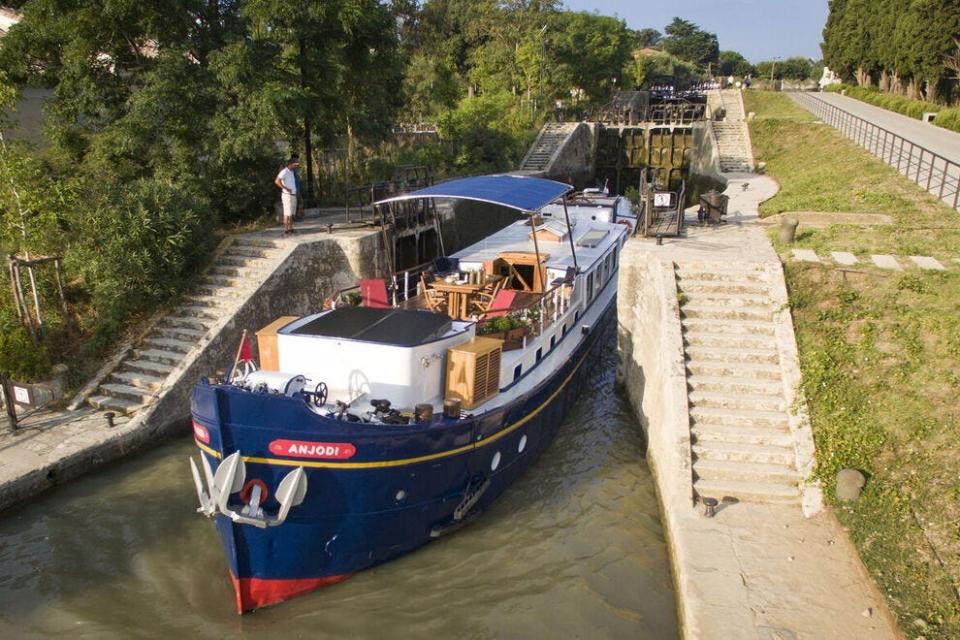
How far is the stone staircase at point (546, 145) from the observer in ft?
98.3

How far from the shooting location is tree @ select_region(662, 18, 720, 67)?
10588 cm

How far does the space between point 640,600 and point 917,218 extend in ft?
39.4

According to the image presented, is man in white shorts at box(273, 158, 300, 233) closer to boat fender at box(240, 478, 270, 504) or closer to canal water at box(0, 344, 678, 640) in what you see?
canal water at box(0, 344, 678, 640)

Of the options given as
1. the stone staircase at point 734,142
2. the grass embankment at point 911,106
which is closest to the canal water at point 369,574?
the stone staircase at point 734,142

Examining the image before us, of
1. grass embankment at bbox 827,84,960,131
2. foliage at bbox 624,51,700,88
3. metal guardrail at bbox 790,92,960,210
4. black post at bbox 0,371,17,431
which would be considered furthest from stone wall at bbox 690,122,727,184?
black post at bbox 0,371,17,431

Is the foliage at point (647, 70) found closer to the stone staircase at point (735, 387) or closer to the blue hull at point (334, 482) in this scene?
the stone staircase at point (735, 387)

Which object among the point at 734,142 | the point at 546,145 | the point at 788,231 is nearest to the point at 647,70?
the point at 734,142

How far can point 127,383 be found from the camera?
11828 millimetres

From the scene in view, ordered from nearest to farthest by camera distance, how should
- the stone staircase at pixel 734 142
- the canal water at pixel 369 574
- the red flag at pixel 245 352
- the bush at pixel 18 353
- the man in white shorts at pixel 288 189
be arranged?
the canal water at pixel 369 574 → the red flag at pixel 245 352 → the bush at pixel 18 353 → the man in white shorts at pixel 288 189 → the stone staircase at pixel 734 142

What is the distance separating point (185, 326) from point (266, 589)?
705cm

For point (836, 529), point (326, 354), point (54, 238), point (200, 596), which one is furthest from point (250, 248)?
point (836, 529)

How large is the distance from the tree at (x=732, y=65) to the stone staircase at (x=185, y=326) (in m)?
112

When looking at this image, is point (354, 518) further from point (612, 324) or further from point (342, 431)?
point (612, 324)

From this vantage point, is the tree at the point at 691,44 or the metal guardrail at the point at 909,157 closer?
the metal guardrail at the point at 909,157
